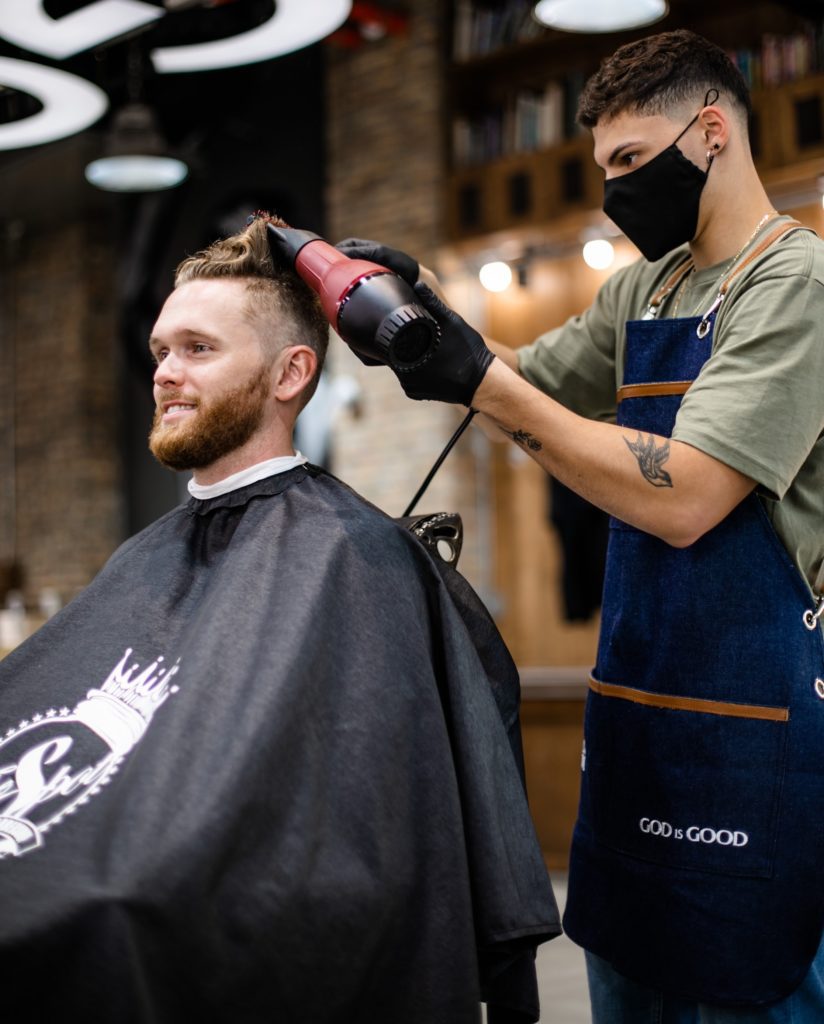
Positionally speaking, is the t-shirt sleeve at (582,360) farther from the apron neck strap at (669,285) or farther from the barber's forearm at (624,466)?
the barber's forearm at (624,466)

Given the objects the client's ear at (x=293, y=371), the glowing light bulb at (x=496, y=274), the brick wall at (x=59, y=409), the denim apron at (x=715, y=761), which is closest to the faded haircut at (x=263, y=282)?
the client's ear at (x=293, y=371)

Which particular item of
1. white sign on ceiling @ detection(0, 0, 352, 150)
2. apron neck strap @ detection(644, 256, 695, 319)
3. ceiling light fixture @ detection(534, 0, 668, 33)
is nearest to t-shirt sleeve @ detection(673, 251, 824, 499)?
apron neck strap @ detection(644, 256, 695, 319)

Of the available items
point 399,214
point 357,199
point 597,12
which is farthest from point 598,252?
point 597,12

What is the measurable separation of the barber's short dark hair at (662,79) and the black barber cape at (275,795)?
66 centimetres

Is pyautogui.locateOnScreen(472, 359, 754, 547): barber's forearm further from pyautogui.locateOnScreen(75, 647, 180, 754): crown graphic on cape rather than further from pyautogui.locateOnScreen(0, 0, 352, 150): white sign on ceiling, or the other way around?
pyautogui.locateOnScreen(0, 0, 352, 150): white sign on ceiling

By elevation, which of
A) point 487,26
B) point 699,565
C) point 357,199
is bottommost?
point 699,565

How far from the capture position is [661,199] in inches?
66.7

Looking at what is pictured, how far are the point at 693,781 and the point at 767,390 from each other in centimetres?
51

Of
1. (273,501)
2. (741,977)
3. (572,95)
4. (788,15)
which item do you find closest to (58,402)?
(572,95)

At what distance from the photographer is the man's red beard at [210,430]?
184cm

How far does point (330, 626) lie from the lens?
62.2 inches

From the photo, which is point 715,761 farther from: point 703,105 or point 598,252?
point 598,252

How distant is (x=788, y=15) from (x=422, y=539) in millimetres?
4843

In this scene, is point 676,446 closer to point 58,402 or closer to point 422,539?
point 422,539
